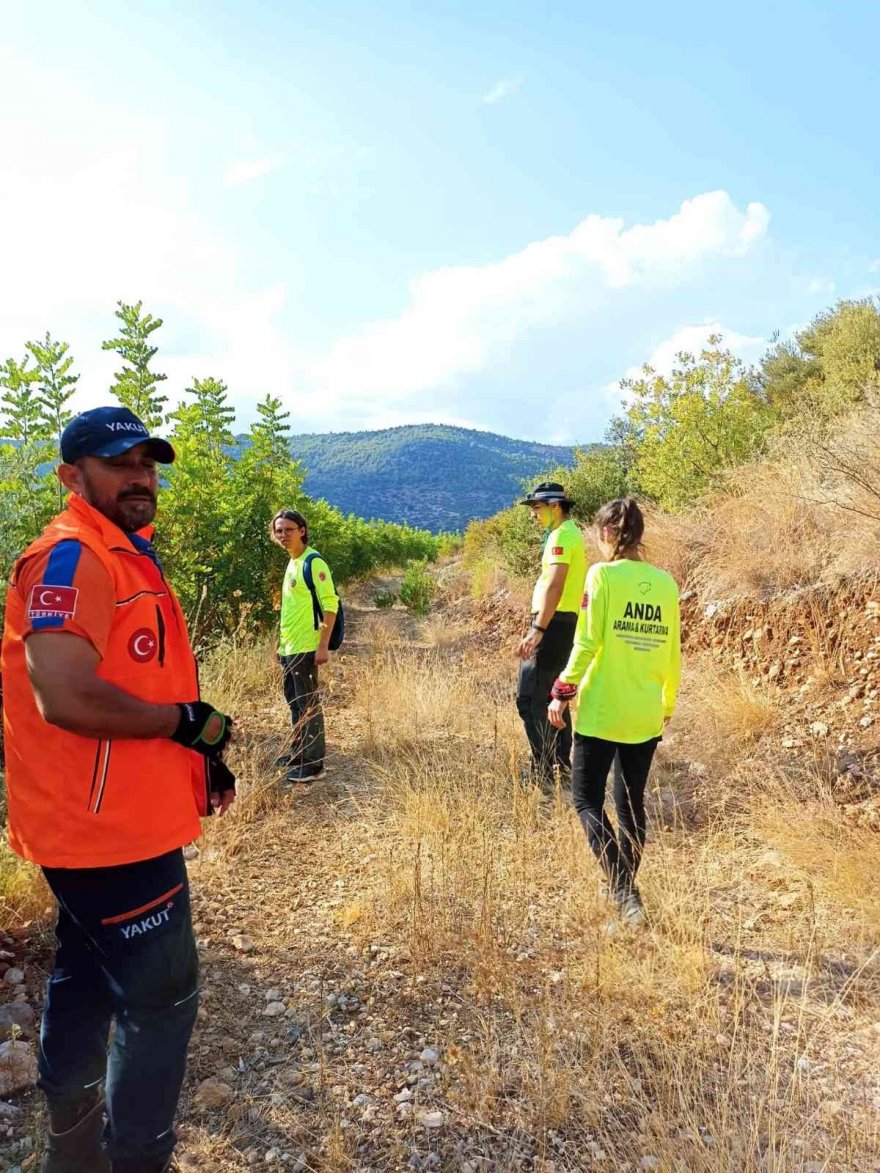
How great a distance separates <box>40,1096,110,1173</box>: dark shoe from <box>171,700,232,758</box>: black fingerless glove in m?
0.94

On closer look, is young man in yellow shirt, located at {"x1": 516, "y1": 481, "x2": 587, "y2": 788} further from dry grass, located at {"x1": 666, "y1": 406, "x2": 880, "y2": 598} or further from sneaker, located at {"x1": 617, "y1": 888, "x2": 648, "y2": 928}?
dry grass, located at {"x1": 666, "y1": 406, "x2": 880, "y2": 598}

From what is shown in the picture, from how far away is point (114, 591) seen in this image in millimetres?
1640

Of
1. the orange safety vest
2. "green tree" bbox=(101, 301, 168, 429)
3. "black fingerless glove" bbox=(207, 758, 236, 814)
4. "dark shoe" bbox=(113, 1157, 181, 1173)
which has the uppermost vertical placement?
"green tree" bbox=(101, 301, 168, 429)

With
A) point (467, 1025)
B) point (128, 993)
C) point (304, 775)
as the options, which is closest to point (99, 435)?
point (128, 993)

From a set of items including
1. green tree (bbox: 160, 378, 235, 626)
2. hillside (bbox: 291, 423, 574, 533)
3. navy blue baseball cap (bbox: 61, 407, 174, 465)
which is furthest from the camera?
hillside (bbox: 291, 423, 574, 533)

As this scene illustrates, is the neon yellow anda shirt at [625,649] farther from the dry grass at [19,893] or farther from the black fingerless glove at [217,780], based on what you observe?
the dry grass at [19,893]

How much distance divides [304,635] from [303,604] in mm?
228

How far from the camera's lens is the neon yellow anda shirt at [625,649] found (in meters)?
3.10

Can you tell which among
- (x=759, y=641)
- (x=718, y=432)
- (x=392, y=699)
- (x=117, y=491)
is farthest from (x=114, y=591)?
(x=718, y=432)

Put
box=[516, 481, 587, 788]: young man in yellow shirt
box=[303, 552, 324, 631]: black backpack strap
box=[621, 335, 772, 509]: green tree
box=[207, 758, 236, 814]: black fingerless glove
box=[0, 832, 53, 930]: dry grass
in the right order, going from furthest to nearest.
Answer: box=[621, 335, 772, 509]: green tree
box=[303, 552, 324, 631]: black backpack strap
box=[516, 481, 587, 788]: young man in yellow shirt
box=[0, 832, 53, 930]: dry grass
box=[207, 758, 236, 814]: black fingerless glove

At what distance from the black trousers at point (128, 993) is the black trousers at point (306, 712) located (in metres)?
3.46

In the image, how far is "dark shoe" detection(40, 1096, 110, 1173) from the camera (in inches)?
69.8

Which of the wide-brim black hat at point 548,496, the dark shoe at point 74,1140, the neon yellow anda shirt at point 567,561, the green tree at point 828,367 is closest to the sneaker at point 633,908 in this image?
the neon yellow anda shirt at point 567,561

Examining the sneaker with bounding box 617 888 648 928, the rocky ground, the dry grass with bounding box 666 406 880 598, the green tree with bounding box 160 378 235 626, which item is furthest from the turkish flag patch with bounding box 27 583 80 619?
the dry grass with bounding box 666 406 880 598
